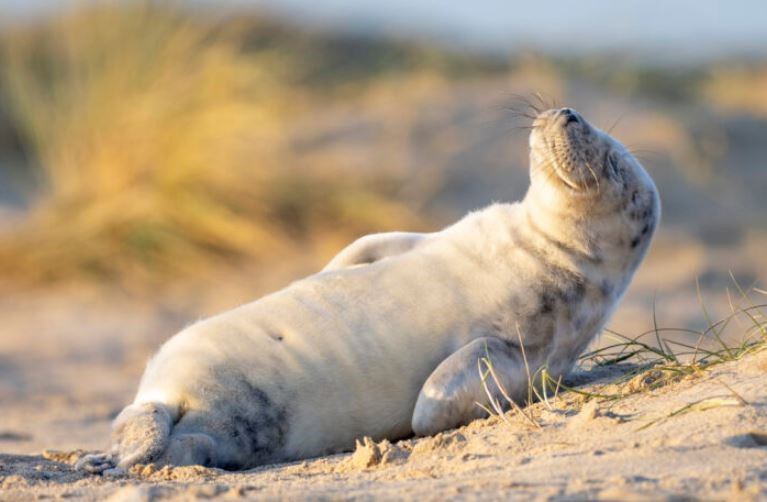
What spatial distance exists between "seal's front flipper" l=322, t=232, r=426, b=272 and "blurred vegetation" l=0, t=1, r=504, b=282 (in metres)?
4.90

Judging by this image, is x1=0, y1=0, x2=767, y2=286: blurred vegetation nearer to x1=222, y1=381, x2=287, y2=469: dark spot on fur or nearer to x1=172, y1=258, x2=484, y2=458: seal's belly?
x1=172, y1=258, x2=484, y2=458: seal's belly

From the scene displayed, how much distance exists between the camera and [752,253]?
34.8 ft

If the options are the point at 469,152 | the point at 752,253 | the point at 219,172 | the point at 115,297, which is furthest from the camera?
the point at 469,152

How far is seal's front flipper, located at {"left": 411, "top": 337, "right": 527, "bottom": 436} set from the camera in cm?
401

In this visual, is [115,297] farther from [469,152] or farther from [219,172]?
[469,152]

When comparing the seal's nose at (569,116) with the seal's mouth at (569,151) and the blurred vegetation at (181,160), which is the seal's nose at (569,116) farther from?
the blurred vegetation at (181,160)

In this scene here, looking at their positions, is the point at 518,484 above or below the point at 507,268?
below

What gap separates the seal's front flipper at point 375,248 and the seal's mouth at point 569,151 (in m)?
0.57

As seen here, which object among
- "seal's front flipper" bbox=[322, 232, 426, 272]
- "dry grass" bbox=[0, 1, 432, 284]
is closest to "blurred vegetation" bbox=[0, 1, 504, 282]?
"dry grass" bbox=[0, 1, 432, 284]

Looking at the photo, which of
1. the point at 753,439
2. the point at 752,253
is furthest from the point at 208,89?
the point at 753,439

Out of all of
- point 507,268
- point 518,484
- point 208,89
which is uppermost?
point 208,89

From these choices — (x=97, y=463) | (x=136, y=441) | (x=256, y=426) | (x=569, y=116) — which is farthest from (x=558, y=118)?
(x=97, y=463)

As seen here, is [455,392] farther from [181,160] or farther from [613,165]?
[181,160]

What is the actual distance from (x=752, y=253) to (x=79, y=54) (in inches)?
229
